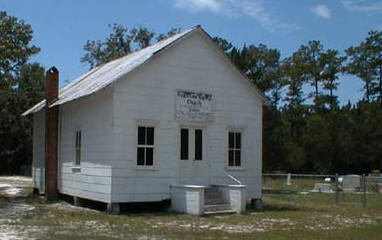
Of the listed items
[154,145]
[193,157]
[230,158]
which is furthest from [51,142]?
[230,158]

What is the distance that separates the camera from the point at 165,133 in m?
20.6

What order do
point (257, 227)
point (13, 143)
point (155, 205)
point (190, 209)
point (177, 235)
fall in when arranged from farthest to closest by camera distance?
point (13, 143) → point (155, 205) → point (190, 209) → point (257, 227) → point (177, 235)

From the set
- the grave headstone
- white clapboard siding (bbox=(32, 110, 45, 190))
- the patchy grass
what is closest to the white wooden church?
the patchy grass

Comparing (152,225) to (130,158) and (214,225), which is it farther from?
(130,158)

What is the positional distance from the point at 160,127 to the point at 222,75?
3398 millimetres

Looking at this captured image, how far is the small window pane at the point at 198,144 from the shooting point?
70.5ft

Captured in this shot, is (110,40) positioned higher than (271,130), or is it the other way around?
(110,40)

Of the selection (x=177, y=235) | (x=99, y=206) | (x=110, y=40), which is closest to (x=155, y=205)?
(x=99, y=206)

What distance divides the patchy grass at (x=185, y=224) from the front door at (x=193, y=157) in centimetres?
192

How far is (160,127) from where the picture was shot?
20469 millimetres

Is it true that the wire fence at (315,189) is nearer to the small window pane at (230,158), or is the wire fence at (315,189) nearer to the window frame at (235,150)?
the window frame at (235,150)

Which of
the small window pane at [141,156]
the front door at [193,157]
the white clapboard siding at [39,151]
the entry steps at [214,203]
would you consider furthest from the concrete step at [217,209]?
the white clapboard siding at [39,151]

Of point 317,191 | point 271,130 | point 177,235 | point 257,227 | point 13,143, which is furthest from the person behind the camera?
point 13,143

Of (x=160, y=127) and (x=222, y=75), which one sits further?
(x=222, y=75)
